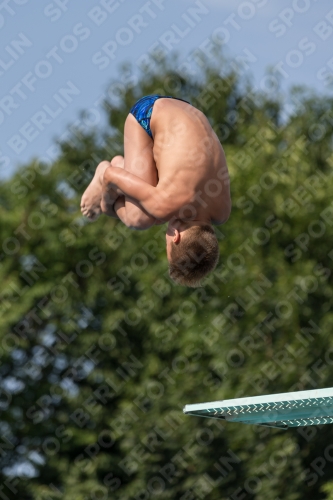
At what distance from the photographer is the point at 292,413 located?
22.1 feet

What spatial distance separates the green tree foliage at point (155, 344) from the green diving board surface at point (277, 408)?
500 cm

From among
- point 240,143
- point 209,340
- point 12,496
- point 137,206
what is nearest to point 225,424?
point 209,340

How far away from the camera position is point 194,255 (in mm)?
5066

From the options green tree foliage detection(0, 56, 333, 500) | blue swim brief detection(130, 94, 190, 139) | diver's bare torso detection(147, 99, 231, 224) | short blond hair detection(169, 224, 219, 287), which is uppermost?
blue swim brief detection(130, 94, 190, 139)

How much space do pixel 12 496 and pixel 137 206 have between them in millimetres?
8375

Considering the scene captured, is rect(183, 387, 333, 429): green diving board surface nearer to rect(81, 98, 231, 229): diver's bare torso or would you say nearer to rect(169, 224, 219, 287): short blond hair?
rect(169, 224, 219, 287): short blond hair

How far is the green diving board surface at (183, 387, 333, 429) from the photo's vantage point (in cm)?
589

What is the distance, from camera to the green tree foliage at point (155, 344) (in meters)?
12.4

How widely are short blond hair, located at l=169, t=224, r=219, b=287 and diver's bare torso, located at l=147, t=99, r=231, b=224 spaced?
0.30 feet

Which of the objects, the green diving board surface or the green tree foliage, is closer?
the green diving board surface

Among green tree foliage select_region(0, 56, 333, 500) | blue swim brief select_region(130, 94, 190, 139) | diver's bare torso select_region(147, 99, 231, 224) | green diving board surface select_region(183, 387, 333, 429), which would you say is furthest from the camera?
green tree foliage select_region(0, 56, 333, 500)

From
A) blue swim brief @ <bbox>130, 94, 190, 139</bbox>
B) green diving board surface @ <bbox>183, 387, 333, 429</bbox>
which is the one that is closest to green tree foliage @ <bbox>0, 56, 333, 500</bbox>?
green diving board surface @ <bbox>183, 387, 333, 429</bbox>

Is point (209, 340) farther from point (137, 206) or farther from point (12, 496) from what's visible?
point (137, 206)

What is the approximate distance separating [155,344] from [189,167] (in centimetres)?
840
